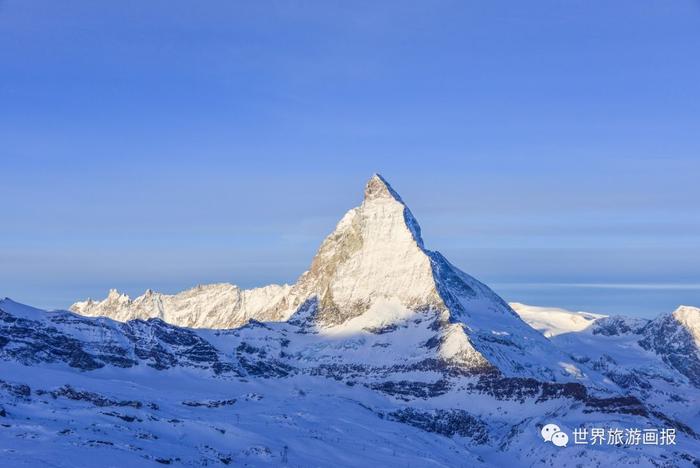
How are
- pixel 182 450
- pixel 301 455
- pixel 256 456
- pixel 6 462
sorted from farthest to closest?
pixel 301 455, pixel 256 456, pixel 182 450, pixel 6 462

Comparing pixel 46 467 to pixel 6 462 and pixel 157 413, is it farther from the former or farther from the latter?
pixel 157 413

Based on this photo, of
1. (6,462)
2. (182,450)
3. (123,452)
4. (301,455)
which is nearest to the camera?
(6,462)

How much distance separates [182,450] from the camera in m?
150

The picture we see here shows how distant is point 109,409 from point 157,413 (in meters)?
22.9

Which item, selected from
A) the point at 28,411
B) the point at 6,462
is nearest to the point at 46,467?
the point at 6,462

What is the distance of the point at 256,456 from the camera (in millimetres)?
163750

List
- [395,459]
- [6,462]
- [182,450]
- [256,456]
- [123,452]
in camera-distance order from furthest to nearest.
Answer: [395,459] < [256,456] < [182,450] < [123,452] < [6,462]

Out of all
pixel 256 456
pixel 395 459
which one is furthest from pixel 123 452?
pixel 395 459

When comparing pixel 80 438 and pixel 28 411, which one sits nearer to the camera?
pixel 80 438

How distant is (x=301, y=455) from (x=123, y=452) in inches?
1825

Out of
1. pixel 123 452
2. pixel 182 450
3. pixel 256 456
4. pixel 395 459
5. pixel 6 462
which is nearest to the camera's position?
pixel 6 462

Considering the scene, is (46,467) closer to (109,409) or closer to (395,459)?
(109,409)

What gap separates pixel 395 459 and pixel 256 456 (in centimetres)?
3931

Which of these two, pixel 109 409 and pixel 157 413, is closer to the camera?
pixel 109 409
